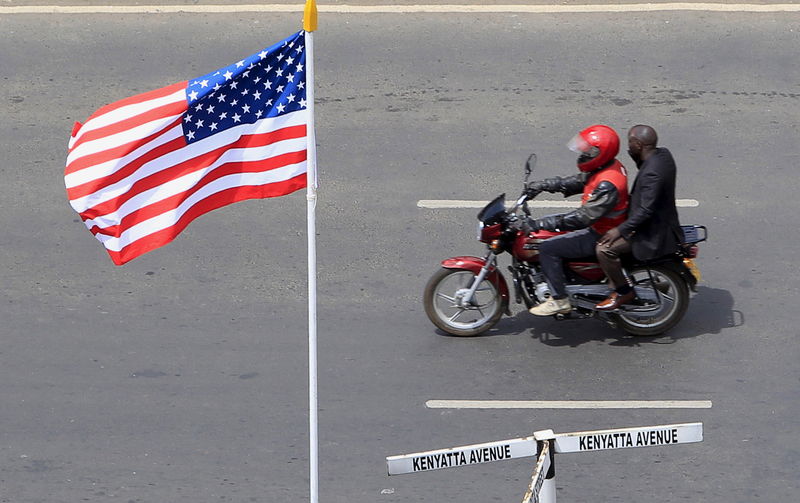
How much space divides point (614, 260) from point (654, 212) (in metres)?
0.45

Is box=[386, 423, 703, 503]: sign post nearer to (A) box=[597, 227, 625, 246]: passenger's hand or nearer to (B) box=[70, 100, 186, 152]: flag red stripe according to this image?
(B) box=[70, 100, 186, 152]: flag red stripe

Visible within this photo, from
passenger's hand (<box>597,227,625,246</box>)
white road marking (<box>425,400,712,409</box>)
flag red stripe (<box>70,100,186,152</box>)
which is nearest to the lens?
flag red stripe (<box>70,100,186,152</box>)

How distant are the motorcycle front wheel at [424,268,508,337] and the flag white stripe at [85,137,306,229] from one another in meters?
3.06

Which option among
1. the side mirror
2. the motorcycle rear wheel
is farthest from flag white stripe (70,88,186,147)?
the motorcycle rear wheel

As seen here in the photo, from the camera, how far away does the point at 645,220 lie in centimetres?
952

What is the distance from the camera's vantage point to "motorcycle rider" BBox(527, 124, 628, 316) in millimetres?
9500

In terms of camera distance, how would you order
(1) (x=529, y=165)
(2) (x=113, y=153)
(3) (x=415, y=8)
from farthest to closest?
→ 1. (3) (x=415, y=8)
2. (1) (x=529, y=165)
3. (2) (x=113, y=153)

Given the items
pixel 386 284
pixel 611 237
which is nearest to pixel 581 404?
pixel 611 237

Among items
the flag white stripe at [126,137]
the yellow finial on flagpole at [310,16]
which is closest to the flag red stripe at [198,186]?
the flag white stripe at [126,137]

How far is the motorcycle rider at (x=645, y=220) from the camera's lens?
9.49 metres

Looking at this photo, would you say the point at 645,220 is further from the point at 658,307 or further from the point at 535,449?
the point at 535,449

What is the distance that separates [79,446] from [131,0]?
767 centimetres

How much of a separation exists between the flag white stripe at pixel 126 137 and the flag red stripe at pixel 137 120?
16mm

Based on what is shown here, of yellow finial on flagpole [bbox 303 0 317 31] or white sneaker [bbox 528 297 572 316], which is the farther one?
white sneaker [bbox 528 297 572 316]
